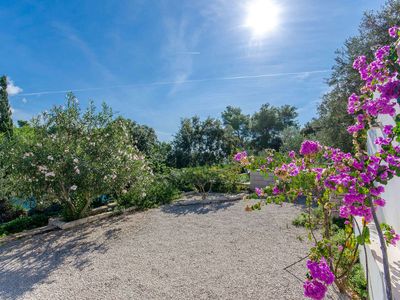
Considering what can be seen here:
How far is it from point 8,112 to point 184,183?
48.8 feet

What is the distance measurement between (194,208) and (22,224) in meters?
5.01

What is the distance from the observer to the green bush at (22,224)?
6.77m

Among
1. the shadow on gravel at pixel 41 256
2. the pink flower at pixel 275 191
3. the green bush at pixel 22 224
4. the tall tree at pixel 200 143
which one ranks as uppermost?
the tall tree at pixel 200 143

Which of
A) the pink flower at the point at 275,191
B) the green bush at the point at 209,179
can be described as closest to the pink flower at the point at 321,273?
the pink flower at the point at 275,191

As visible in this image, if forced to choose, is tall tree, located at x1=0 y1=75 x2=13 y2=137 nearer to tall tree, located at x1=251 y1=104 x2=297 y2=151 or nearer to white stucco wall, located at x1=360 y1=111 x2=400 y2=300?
tall tree, located at x1=251 y1=104 x2=297 y2=151

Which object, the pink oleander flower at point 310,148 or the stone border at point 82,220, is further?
the stone border at point 82,220

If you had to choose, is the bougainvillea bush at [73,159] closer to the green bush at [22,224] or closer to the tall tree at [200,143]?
the green bush at [22,224]

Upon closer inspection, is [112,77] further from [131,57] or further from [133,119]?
[133,119]

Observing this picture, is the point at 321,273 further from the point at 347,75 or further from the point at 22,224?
the point at 347,75

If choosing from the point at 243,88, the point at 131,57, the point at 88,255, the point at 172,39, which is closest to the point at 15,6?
the point at 131,57

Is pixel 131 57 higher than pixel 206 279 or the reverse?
higher

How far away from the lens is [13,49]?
726 cm

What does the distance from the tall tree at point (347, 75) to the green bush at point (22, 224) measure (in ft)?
31.6

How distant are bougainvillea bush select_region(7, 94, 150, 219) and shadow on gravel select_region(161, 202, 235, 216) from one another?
4.62ft
